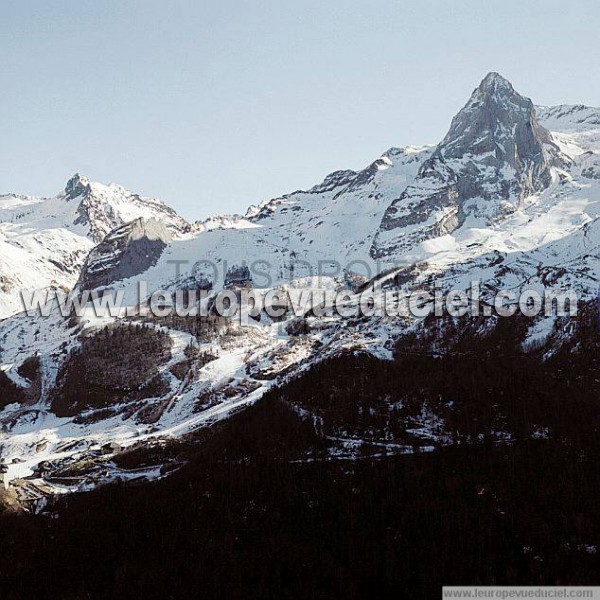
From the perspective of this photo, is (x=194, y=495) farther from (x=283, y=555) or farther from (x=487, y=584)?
(x=487, y=584)

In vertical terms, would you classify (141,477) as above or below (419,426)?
below

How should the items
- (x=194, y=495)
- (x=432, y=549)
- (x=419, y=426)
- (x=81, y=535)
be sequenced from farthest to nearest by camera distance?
(x=419, y=426) → (x=194, y=495) → (x=81, y=535) → (x=432, y=549)

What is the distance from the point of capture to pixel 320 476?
558ft

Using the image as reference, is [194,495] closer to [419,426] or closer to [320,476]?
[320,476]

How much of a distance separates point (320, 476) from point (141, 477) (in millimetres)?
55461

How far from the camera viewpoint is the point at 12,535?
156875mm

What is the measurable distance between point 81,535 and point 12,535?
17418mm

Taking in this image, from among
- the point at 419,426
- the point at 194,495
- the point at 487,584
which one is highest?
the point at 419,426

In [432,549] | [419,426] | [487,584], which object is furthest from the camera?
[419,426]

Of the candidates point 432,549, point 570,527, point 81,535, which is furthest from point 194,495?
point 570,527

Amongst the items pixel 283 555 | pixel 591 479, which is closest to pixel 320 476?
pixel 283 555

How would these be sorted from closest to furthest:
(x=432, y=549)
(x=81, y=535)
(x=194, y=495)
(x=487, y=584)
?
(x=487, y=584)
(x=432, y=549)
(x=81, y=535)
(x=194, y=495)

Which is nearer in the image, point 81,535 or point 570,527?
point 570,527

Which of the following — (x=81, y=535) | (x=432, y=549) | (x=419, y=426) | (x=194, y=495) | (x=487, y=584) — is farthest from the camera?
(x=419, y=426)
